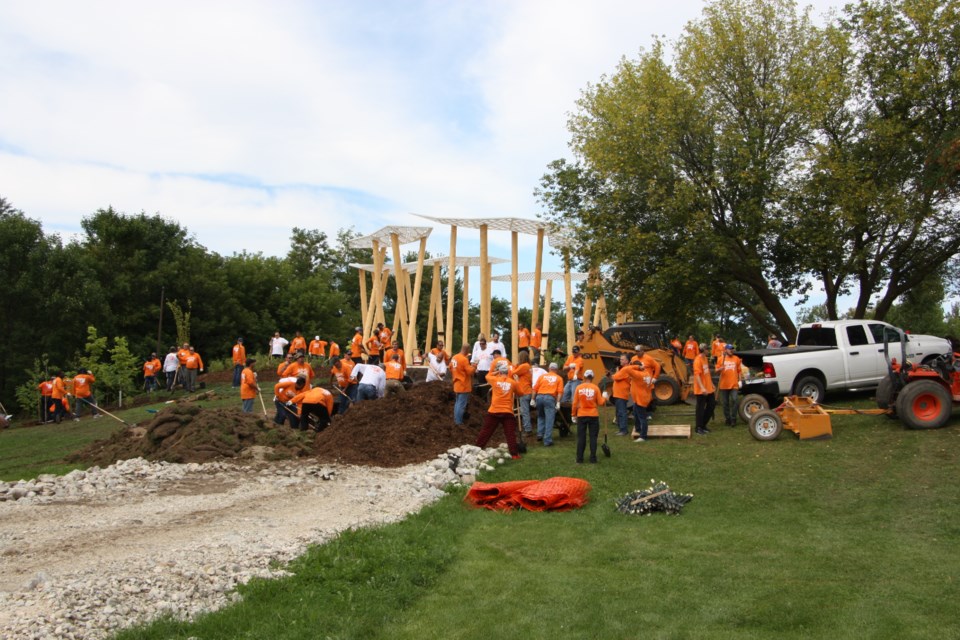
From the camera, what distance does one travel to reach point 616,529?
384 inches

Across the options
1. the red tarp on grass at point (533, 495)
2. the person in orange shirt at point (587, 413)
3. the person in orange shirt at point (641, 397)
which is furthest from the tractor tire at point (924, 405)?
the red tarp on grass at point (533, 495)

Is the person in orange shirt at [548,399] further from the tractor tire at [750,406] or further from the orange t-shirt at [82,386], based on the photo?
the orange t-shirt at [82,386]

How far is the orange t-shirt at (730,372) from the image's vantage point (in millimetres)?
16922

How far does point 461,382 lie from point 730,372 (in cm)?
575

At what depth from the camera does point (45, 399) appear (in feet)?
90.4

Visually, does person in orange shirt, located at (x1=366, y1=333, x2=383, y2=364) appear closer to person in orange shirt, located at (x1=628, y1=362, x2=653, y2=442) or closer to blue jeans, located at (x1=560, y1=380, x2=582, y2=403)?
blue jeans, located at (x1=560, y1=380, x2=582, y2=403)

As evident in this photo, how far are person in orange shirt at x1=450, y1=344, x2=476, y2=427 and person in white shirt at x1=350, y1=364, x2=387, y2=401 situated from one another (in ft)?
8.91

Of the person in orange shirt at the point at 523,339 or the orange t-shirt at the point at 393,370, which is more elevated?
the person in orange shirt at the point at 523,339

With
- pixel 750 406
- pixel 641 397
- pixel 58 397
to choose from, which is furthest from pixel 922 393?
pixel 58 397

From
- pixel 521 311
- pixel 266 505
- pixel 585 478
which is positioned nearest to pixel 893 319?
pixel 521 311

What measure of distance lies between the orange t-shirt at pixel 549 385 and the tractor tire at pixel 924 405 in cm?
639

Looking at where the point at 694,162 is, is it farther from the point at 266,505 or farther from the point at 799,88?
the point at 266,505

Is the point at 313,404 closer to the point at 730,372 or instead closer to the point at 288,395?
the point at 288,395

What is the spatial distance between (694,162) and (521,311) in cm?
3915
